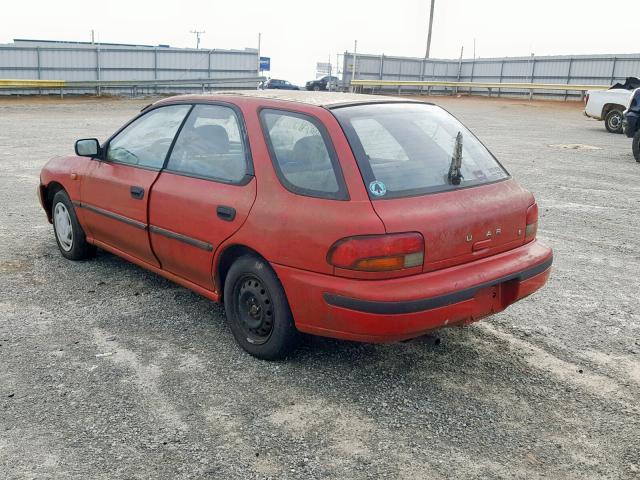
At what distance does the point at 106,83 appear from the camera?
32.3 m

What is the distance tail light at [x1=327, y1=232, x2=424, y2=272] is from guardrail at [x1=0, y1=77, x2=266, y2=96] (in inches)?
1194

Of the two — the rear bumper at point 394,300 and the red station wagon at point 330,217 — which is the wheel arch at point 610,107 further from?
the rear bumper at point 394,300

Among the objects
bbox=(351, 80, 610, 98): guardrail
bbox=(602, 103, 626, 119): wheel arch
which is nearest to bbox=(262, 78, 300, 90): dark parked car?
bbox=(351, 80, 610, 98): guardrail

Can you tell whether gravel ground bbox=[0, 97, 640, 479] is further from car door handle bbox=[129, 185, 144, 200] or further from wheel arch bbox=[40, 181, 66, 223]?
car door handle bbox=[129, 185, 144, 200]

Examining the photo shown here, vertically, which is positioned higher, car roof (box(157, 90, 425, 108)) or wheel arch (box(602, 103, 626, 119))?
car roof (box(157, 90, 425, 108))

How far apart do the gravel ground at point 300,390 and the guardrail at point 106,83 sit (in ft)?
89.1

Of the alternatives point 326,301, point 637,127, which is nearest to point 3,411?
point 326,301

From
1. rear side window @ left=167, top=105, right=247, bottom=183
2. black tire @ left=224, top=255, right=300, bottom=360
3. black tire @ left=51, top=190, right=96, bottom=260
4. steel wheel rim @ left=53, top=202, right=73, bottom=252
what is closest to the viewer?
black tire @ left=224, top=255, right=300, bottom=360

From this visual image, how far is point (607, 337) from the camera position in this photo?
440 cm

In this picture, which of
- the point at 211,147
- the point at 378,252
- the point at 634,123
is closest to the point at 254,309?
the point at 378,252

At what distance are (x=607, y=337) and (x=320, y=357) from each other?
193 centimetres

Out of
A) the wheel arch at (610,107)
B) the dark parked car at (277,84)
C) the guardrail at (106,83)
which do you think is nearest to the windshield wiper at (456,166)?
the wheel arch at (610,107)

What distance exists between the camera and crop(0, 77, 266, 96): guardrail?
29938 millimetres

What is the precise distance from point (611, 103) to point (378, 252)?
61.8 feet
